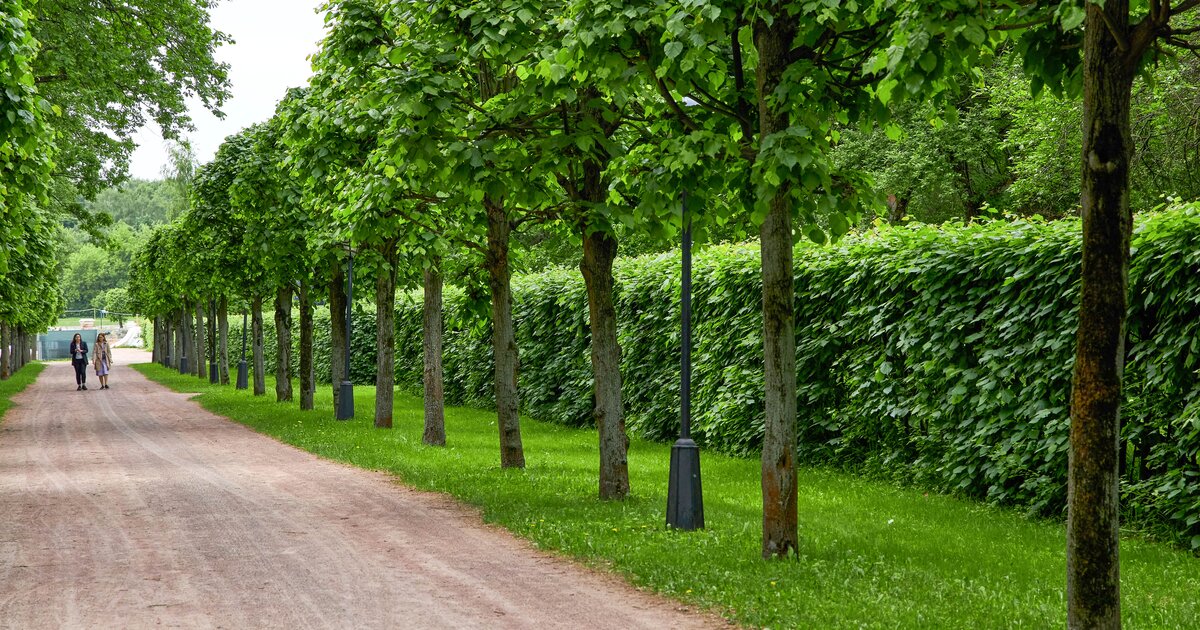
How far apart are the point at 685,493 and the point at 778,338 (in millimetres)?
2135

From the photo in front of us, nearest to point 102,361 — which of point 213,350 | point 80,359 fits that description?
point 80,359

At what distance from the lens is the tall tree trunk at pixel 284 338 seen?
1076 inches

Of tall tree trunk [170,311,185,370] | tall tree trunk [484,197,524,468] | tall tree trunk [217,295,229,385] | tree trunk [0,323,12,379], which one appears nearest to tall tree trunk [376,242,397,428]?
tall tree trunk [484,197,524,468]

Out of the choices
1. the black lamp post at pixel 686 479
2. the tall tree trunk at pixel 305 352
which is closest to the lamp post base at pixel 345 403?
the tall tree trunk at pixel 305 352

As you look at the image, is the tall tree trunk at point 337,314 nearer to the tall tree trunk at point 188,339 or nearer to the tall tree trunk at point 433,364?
the tall tree trunk at point 433,364

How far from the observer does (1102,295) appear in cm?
507

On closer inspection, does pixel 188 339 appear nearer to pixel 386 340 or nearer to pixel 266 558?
pixel 386 340

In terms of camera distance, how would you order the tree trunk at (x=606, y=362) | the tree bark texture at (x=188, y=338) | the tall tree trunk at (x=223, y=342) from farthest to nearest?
the tree bark texture at (x=188, y=338)
the tall tree trunk at (x=223, y=342)
the tree trunk at (x=606, y=362)

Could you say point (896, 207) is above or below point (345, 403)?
above

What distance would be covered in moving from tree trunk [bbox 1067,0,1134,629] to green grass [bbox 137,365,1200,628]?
1.33 meters

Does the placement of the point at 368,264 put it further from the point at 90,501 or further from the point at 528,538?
the point at 528,538

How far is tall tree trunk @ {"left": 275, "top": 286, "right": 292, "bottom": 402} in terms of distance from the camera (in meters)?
27.3

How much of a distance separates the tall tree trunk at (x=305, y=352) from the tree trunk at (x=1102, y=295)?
69.5 ft

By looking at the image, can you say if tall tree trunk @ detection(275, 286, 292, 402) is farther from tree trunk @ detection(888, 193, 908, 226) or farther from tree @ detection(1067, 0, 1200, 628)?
tree @ detection(1067, 0, 1200, 628)
